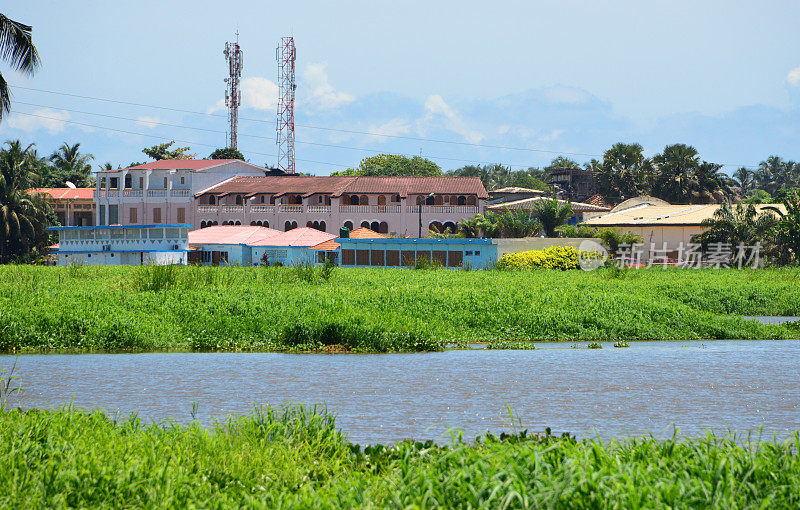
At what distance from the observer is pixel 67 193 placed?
269ft

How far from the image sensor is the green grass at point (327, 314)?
2009 cm

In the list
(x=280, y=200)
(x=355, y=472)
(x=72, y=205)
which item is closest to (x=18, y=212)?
(x=72, y=205)

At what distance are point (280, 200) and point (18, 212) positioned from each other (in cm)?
2088

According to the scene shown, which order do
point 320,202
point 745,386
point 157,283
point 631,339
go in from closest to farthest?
1. point 745,386
2. point 631,339
3. point 157,283
4. point 320,202

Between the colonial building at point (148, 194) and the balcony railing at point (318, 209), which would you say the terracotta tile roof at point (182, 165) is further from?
the balcony railing at point (318, 209)

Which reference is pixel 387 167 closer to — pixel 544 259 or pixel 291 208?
pixel 291 208

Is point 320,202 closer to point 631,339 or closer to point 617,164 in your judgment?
point 617,164

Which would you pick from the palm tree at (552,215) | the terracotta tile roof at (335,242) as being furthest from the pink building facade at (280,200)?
the terracotta tile roof at (335,242)

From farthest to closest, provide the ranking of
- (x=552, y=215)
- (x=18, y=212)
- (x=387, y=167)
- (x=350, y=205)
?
(x=387, y=167)
(x=350, y=205)
(x=18, y=212)
(x=552, y=215)

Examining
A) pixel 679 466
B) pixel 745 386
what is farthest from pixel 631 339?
pixel 679 466

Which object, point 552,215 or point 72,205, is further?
point 72,205

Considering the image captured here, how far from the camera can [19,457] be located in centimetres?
761

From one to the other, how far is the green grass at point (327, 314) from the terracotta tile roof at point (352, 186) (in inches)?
1654

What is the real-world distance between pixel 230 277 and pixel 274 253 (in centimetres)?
2766
